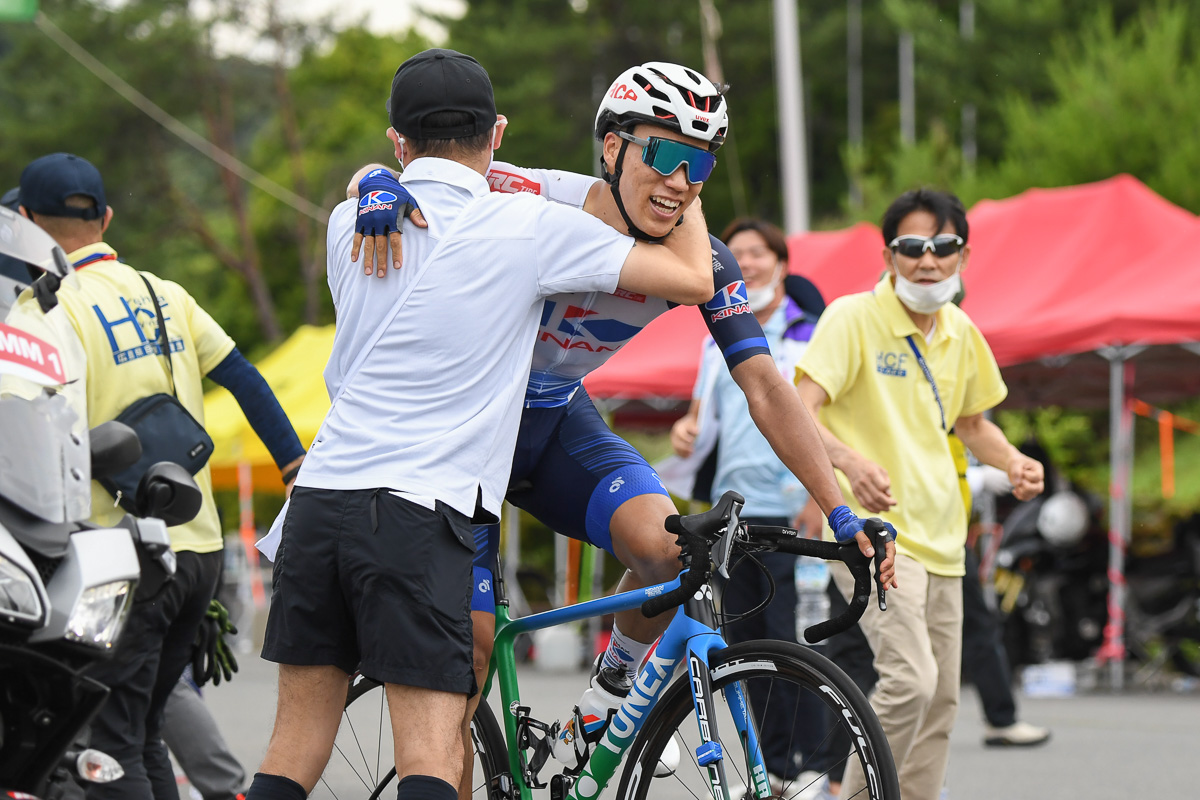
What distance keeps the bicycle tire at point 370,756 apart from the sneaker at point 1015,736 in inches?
206

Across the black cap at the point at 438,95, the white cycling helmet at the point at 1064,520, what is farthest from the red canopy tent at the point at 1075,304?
the black cap at the point at 438,95

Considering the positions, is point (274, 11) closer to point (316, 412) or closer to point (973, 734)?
point (316, 412)

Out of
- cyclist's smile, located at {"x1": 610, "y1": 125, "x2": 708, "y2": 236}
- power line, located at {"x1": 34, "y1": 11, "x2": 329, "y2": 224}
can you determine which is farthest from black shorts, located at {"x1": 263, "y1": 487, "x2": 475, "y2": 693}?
power line, located at {"x1": 34, "y1": 11, "x2": 329, "y2": 224}

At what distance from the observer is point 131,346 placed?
4.61m

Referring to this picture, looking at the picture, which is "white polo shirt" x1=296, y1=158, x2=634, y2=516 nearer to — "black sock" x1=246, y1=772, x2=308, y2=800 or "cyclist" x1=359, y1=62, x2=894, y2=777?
"cyclist" x1=359, y1=62, x2=894, y2=777

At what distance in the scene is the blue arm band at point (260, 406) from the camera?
4.64 metres

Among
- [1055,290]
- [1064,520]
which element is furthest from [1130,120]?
[1055,290]

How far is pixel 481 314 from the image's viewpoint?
336cm

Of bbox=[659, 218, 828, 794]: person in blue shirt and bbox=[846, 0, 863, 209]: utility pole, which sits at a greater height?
bbox=[846, 0, 863, 209]: utility pole

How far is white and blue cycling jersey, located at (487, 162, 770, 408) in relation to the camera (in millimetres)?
3678

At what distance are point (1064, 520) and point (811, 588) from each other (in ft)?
21.0

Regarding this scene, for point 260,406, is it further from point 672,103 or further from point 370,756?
point 672,103

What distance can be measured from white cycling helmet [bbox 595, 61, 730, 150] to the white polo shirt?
1.19 ft

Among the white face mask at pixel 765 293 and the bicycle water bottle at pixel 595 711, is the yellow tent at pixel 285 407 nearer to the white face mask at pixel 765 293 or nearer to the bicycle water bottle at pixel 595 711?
the white face mask at pixel 765 293
